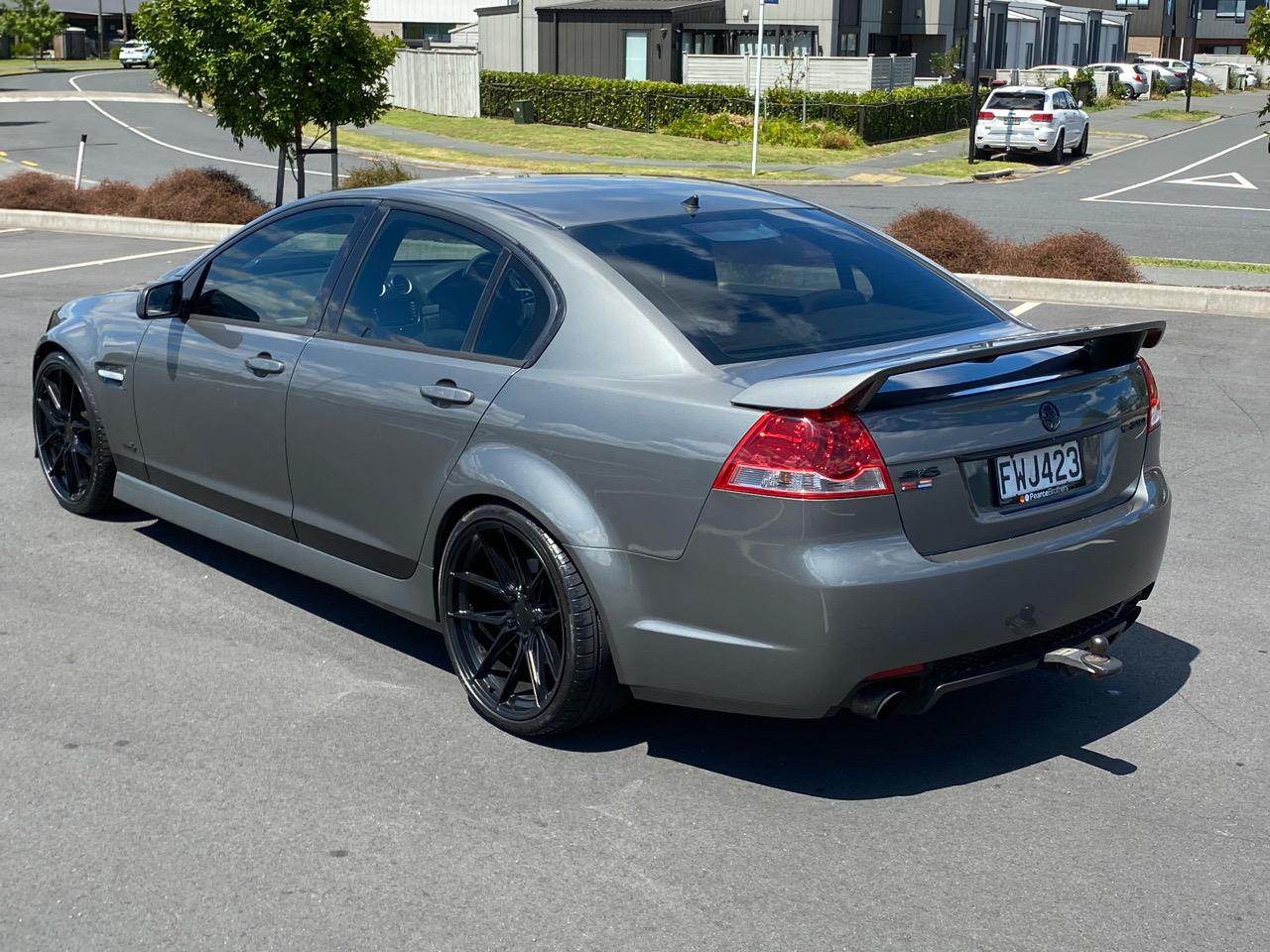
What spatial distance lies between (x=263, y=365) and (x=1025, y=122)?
Answer: 3380cm

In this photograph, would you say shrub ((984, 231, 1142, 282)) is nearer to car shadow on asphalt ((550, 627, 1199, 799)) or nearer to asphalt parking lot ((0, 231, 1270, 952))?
asphalt parking lot ((0, 231, 1270, 952))

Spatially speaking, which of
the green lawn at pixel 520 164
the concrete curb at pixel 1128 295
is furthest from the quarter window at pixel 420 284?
the green lawn at pixel 520 164

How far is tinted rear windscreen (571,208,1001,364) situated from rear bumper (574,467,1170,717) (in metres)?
0.64

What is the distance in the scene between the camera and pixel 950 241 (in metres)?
15.8

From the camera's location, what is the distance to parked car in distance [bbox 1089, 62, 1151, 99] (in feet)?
227

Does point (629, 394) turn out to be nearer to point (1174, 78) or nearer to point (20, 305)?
point (20, 305)

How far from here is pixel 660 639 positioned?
421 centimetres

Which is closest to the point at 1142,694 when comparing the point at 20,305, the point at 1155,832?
the point at 1155,832

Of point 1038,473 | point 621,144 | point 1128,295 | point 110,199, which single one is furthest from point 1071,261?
point 621,144

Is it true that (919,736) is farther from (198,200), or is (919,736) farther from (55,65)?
(55,65)

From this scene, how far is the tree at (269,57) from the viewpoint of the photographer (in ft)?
67.1

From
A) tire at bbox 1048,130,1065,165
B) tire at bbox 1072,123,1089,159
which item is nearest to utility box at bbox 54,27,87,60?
tire at bbox 1072,123,1089,159

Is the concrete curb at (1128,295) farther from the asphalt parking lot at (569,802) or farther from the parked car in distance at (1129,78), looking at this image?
the parked car in distance at (1129,78)

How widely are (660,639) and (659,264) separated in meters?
1.21
